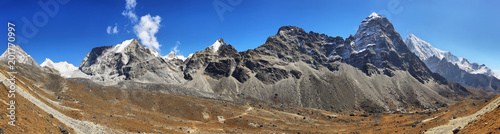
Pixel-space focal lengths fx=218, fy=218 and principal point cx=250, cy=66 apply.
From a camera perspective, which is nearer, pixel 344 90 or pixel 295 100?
pixel 295 100

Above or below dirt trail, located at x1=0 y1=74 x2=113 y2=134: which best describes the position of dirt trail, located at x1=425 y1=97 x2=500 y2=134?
below

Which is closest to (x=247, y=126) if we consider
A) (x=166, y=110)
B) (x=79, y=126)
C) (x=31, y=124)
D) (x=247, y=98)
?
(x=166, y=110)

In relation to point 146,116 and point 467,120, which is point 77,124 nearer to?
point 146,116

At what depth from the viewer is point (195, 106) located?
94562 millimetres

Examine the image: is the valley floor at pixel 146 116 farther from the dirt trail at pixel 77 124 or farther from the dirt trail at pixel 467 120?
the dirt trail at pixel 467 120

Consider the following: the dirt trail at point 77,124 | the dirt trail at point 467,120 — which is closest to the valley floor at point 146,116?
the dirt trail at point 77,124

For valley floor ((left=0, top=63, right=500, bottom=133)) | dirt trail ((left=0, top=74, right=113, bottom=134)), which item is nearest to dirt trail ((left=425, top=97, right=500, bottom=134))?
valley floor ((left=0, top=63, right=500, bottom=133))

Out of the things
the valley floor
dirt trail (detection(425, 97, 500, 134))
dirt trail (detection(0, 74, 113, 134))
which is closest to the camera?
dirt trail (detection(425, 97, 500, 134))

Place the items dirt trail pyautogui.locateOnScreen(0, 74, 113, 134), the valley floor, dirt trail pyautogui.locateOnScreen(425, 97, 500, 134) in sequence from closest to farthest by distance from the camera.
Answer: dirt trail pyautogui.locateOnScreen(425, 97, 500, 134) < dirt trail pyautogui.locateOnScreen(0, 74, 113, 134) < the valley floor

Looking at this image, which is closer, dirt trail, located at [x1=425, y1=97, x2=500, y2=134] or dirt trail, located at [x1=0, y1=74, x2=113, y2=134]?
dirt trail, located at [x1=425, y1=97, x2=500, y2=134]

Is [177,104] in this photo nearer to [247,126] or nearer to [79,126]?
[247,126]

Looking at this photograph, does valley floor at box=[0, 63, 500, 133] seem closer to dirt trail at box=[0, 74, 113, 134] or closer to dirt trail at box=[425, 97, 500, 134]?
dirt trail at box=[0, 74, 113, 134]

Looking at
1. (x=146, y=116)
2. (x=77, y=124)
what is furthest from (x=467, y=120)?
(x=146, y=116)

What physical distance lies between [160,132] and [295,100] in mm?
147808
